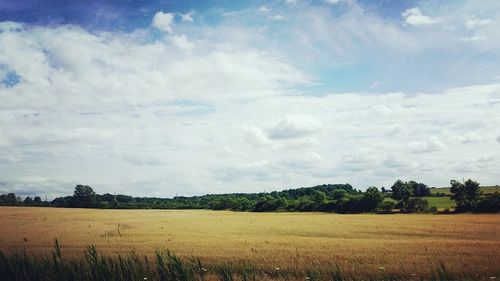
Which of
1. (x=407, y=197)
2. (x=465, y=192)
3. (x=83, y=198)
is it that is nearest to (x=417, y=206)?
(x=407, y=197)

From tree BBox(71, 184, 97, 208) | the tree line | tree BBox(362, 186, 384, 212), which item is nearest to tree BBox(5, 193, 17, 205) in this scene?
the tree line

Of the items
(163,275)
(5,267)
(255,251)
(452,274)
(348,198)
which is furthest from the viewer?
(348,198)

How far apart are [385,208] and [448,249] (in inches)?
3192

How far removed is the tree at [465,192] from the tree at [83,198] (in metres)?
118

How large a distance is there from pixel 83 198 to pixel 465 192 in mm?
122748

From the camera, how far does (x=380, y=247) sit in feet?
110

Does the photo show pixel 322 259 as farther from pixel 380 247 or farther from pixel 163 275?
pixel 163 275

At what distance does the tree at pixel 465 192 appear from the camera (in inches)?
3812

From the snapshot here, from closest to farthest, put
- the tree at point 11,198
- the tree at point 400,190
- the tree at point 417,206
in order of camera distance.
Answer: the tree at point 417,206
the tree at point 400,190
the tree at point 11,198

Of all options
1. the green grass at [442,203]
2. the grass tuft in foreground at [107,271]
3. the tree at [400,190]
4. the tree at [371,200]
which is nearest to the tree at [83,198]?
the tree at [371,200]

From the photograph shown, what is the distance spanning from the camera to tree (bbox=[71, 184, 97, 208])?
509ft

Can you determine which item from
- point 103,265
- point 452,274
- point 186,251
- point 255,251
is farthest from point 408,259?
point 103,265

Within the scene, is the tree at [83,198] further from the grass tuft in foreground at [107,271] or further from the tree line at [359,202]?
the grass tuft in foreground at [107,271]

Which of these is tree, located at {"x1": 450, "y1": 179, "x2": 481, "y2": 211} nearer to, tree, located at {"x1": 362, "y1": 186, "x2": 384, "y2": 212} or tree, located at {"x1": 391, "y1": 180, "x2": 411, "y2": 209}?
tree, located at {"x1": 391, "y1": 180, "x2": 411, "y2": 209}
